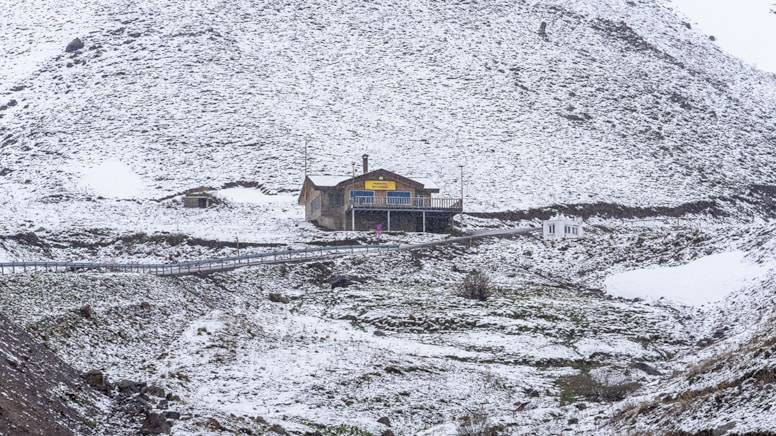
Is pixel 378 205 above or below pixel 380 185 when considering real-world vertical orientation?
below

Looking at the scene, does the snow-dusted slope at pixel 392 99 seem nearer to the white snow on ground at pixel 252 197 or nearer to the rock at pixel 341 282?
the white snow on ground at pixel 252 197

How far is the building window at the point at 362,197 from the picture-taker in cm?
6812

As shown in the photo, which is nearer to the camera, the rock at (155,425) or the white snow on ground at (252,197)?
the rock at (155,425)

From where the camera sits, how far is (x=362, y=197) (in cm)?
6844

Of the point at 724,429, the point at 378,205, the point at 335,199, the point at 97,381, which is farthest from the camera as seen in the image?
the point at 335,199

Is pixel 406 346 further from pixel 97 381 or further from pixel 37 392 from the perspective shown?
pixel 37 392

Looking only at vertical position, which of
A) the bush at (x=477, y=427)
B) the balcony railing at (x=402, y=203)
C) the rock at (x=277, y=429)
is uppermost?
the balcony railing at (x=402, y=203)

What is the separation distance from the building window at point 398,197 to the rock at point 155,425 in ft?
150

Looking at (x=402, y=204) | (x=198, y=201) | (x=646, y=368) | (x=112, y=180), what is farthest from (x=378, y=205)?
(x=646, y=368)

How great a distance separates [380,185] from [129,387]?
43.3 metres

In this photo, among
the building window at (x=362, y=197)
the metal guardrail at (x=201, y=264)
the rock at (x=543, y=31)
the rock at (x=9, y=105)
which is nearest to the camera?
the metal guardrail at (x=201, y=264)

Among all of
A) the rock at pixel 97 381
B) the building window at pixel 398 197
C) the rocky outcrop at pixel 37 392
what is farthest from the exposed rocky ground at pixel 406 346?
the building window at pixel 398 197


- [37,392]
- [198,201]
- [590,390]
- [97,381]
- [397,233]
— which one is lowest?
[397,233]

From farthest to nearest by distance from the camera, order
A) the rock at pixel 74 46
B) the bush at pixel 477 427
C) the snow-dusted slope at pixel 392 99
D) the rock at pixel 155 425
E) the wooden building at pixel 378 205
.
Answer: the rock at pixel 74 46
the snow-dusted slope at pixel 392 99
the wooden building at pixel 378 205
the bush at pixel 477 427
the rock at pixel 155 425
